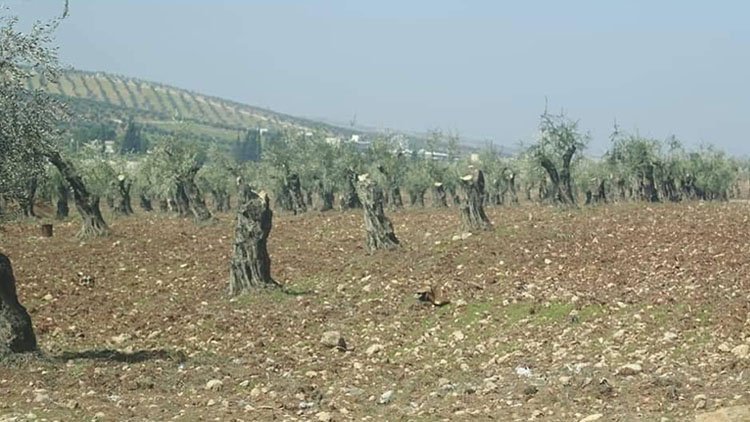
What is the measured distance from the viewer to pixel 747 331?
14.2m

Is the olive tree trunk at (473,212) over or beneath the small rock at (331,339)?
over

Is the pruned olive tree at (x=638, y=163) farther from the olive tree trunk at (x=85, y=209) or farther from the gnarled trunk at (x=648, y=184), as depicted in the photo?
the olive tree trunk at (x=85, y=209)

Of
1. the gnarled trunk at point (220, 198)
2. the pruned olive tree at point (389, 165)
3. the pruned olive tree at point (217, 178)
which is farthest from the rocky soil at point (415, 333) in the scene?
the gnarled trunk at point (220, 198)

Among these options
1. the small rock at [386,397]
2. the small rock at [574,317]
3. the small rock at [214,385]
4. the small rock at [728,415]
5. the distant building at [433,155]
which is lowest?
the small rock at [386,397]

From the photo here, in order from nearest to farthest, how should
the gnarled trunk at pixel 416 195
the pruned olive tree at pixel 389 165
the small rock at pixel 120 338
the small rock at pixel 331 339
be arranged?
the small rock at pixel 331 339 < the small rock at pixel 120 338 < the pruned olive tree at pixel 389 165 < the gnarled trunk at pixel 416 195

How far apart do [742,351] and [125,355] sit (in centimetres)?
1123

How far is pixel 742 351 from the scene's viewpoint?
13.1 meters

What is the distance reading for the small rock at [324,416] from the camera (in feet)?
38.8

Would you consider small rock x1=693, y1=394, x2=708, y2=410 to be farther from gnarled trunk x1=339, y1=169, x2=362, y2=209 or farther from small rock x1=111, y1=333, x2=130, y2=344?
gnarled trunk x1=339, y1=169, x2=362, y2=209

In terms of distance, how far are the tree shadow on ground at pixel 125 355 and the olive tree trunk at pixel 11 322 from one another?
807 millimetres

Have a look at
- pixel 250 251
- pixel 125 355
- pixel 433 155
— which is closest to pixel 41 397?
pixel 125 355

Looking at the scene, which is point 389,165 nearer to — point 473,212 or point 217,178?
point 217,178

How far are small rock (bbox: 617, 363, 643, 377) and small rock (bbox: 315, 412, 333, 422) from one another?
4.40 m

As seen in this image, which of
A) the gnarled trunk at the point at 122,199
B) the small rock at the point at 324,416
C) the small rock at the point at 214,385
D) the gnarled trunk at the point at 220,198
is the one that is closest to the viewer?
the small rock at the point at 324,416
